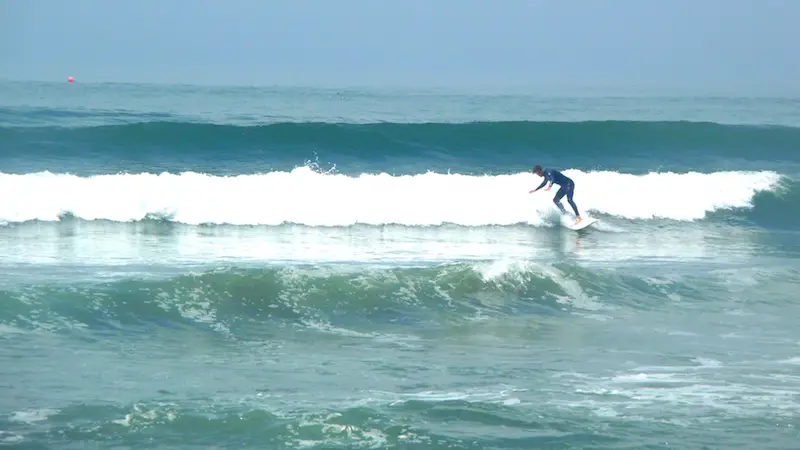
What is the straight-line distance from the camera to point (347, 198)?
20234 millimetres

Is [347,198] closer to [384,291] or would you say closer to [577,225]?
[577,225]

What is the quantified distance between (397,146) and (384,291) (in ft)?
49.2

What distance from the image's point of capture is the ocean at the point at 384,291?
759 cm

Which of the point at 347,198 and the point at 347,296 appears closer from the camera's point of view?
the point at 347,296

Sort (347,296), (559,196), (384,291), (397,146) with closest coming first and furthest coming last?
(347,296), (384,291), (559,196), (397,146)

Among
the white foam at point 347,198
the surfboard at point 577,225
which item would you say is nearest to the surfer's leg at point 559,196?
the surfboard at point 577,225

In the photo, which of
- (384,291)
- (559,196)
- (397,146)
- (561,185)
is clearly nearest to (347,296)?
(384,291)

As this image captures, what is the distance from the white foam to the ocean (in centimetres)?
8

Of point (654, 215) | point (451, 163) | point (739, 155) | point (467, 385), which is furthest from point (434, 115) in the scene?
point (467, 385)

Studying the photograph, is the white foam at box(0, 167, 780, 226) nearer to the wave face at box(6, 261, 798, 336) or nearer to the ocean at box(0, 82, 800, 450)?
the ocean at box(0, 82, 800, 450)

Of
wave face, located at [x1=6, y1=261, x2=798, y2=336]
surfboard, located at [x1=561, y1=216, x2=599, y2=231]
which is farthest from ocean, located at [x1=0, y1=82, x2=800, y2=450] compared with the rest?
surfboard, located at [x1=561, y1=216, x2=599, y2=231]

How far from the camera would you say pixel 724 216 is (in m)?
21.7

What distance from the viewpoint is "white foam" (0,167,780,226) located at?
1825 centimetres

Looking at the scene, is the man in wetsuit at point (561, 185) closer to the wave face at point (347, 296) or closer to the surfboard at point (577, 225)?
the surfboard at point (577, 225)
